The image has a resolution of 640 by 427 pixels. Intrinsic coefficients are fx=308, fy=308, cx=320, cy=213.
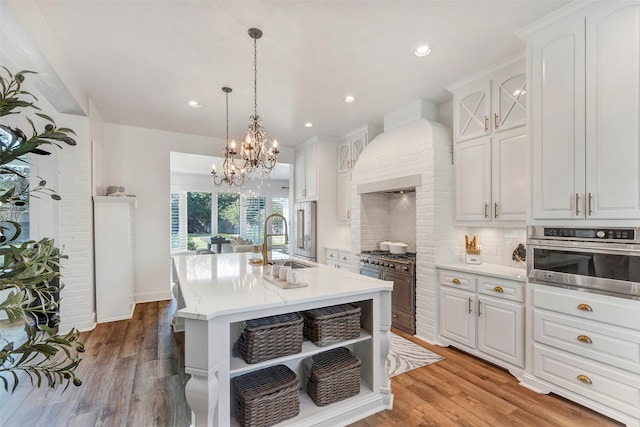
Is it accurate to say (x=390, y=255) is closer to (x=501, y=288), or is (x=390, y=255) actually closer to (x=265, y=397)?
(x=501, y=288)

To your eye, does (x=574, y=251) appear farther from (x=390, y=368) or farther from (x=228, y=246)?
(x=228, y=246)

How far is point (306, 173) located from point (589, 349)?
15.5ft

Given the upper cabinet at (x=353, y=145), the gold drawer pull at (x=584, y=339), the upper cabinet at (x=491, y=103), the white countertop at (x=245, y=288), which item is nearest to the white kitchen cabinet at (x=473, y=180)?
the upper cabinet at (x=491, y=103)

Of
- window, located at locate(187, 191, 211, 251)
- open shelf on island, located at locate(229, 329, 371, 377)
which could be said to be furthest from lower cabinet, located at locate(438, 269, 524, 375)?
window, located at locate(187, 191, 211, 251)

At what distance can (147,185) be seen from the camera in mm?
5098

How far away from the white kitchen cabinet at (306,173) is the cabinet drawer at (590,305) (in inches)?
151

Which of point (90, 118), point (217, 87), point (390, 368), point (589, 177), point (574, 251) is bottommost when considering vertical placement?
point (390, 368)

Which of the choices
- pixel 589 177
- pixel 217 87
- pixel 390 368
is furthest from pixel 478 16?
pixel 390 368

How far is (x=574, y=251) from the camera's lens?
2.24m

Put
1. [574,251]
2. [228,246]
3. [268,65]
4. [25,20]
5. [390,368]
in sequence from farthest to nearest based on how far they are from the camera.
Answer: [228,246] < [268,65] < [390,368] < [574,251] < [25,20]

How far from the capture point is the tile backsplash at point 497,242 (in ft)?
10.4

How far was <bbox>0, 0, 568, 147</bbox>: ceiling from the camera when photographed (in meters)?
2.23

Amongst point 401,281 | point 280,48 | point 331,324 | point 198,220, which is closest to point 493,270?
point 401,281

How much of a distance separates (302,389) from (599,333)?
2112 mm
